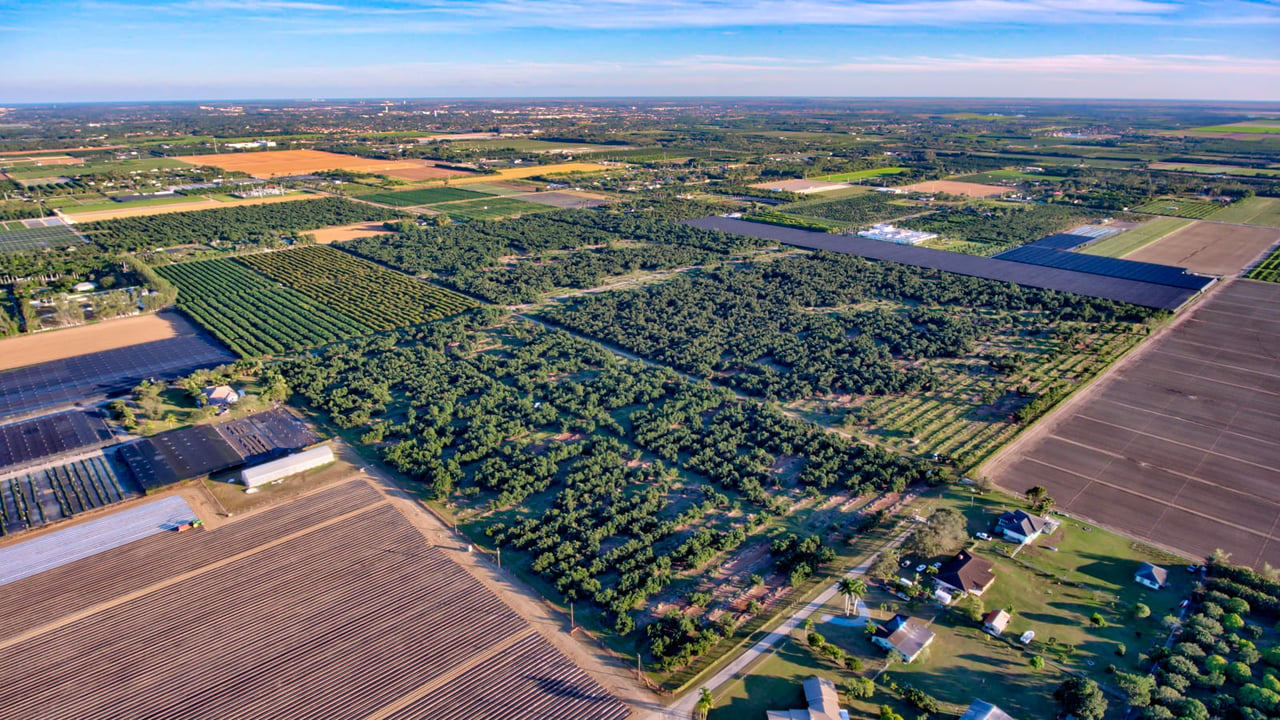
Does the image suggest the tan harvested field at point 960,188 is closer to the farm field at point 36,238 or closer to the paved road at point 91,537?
the paved road at point 91,537

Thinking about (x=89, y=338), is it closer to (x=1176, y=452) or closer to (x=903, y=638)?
(x=903, y=638)

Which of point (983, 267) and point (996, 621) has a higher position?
point (983, 267)

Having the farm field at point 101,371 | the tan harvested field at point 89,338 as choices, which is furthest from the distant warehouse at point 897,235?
the tan harvested field at point 89,338

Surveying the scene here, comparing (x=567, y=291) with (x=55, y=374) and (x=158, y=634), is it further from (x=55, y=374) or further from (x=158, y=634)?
(x=158, y=634)

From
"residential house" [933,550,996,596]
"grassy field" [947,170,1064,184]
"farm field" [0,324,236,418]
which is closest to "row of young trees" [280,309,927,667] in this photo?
"residential house" [933,550,996,596]

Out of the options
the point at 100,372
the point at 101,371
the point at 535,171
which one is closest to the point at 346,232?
the point at 101,371

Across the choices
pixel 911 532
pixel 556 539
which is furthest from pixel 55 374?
pixel 911 532
